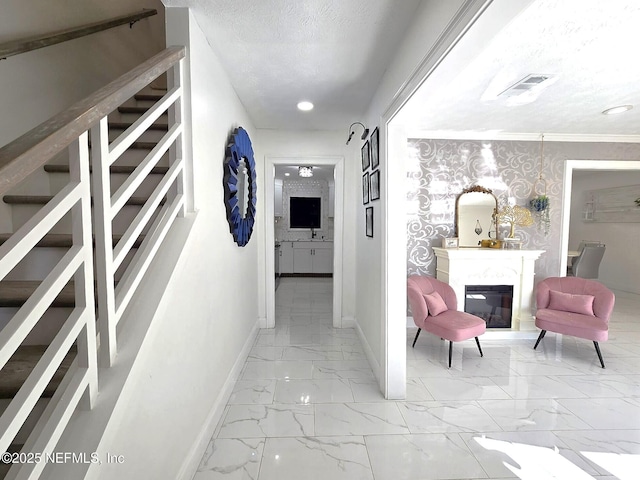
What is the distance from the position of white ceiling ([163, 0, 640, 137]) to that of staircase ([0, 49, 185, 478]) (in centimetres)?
60

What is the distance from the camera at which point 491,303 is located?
3.71 meters

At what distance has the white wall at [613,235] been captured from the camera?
18.6 feet

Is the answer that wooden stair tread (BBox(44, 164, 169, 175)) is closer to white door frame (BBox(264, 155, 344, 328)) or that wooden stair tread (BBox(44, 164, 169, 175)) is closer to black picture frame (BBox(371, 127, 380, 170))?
black picture frame (BBox(371, 127, 380, 170))

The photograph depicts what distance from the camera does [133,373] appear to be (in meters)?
1.02

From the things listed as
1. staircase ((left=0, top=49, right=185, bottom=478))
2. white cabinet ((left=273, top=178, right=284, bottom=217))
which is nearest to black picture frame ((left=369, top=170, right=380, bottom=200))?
staircase ((left=0, top=49, right=185, bottom=478))

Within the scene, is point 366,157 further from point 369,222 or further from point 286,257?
point 286,257

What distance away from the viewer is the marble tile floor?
1688 millimetres

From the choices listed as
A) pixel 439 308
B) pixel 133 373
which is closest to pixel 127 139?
pixel 133 373

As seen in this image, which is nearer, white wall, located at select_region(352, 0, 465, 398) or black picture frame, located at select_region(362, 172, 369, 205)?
white wall, located at select_region(352, 0, 465, 398)

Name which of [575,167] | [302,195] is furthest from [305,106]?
[302,195]

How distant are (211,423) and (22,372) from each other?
115 centimetres

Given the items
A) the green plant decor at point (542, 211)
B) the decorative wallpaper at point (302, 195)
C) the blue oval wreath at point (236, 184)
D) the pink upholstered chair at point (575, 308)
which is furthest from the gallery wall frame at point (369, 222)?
the decorative wallpaper at point (302, 195)

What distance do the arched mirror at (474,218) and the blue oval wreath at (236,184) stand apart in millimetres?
2543

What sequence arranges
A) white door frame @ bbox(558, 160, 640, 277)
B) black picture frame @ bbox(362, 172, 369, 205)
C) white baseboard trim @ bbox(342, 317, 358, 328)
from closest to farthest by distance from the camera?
black picture frame @ bbox(362, 172, 369, 205) → white door frame @ bbox(558, 160, 640, 277) → white baseboard trim @ bbox(342, 317, 358, 328)
